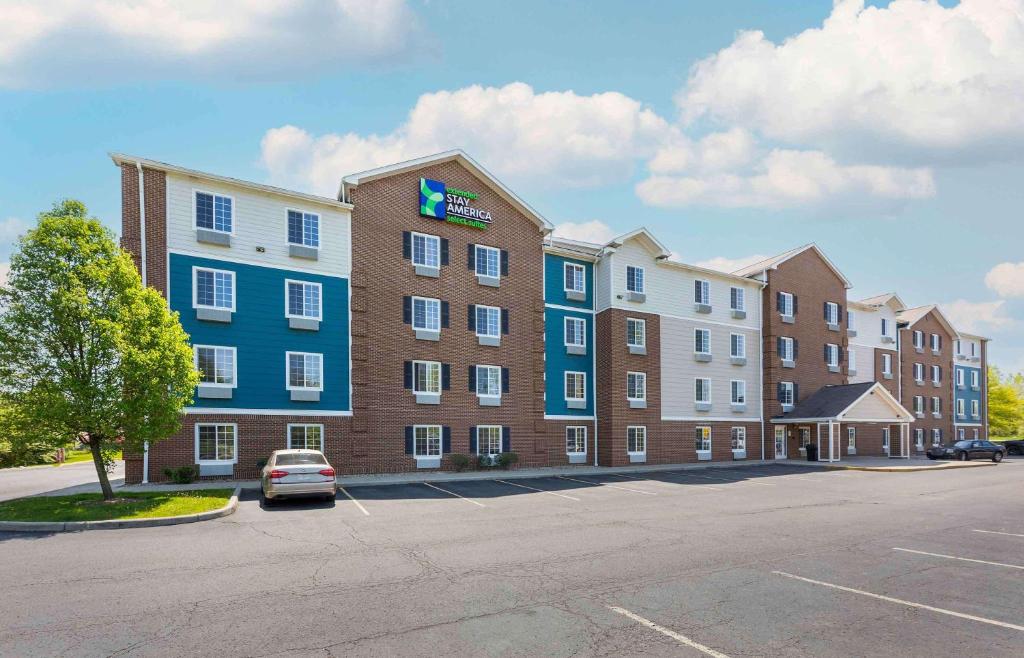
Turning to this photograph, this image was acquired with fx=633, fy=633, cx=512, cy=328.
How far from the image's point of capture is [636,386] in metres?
34.9

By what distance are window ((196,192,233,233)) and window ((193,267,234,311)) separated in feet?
5.66

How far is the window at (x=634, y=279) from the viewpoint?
3512 cm

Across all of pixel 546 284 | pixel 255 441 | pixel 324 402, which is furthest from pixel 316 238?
pixel 546 284

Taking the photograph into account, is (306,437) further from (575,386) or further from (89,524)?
(575,386)

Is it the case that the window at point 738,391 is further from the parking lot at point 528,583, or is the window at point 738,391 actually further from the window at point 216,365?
the window at point 216,365

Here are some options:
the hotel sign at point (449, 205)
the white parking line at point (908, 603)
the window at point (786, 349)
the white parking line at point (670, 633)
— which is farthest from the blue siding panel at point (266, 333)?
the window at point (786, 349)

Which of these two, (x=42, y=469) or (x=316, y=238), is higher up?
(x=316, y=238)

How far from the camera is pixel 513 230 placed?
32000mm

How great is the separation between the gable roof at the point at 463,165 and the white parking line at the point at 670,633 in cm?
2317

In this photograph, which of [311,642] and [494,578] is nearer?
[311,642]

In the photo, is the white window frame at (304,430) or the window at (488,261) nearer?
the white window frame at (304,430)

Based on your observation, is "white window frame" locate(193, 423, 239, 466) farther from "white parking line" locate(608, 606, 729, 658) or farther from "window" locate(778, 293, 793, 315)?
"window" locate(778, 293, 793, 315)

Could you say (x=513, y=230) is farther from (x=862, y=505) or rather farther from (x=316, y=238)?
(x=862, y=505)

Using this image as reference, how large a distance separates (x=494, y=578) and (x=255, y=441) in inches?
705
